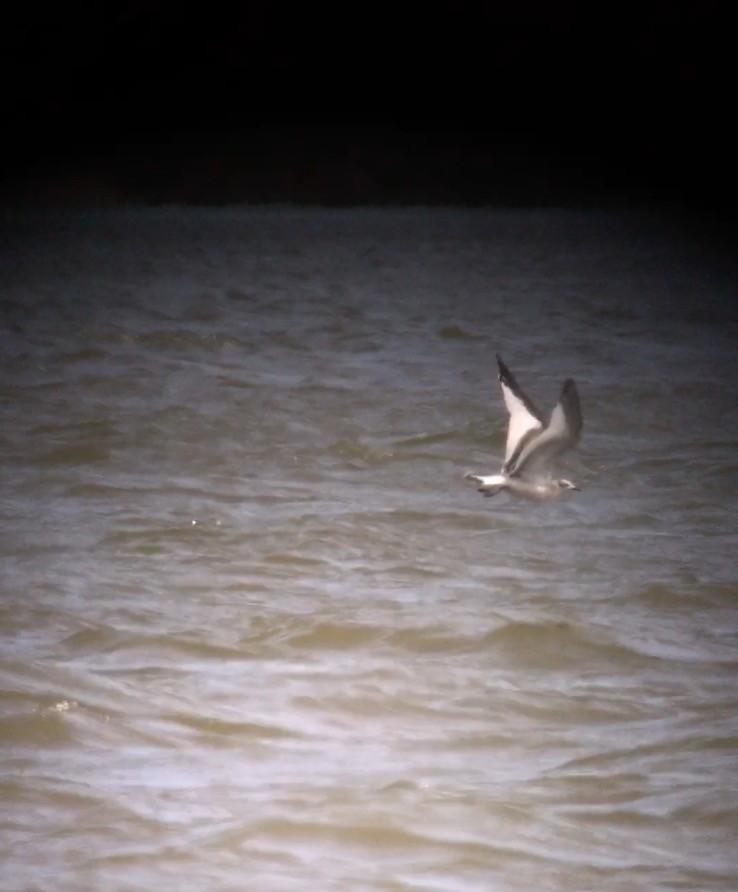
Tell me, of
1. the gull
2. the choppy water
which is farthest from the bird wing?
the choppy water

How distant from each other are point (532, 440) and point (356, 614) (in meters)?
0.95

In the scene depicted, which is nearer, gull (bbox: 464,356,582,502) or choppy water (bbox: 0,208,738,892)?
choppy water (bbox: 0,208,738,892)

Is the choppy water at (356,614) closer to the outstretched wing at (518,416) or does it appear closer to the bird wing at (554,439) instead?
the bird wing at (554,439)

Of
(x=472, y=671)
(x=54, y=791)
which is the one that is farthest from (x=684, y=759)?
(x=54, y=791)

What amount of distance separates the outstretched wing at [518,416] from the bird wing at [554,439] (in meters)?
0.02

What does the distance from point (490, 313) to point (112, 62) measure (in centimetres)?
1209

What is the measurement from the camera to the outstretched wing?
5.95 metres

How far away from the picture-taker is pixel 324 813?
4.40m

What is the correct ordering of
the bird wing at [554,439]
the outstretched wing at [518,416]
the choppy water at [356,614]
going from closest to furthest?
the choppy water at [356,614] → the bird wing at [554,439] → the outstretched wing at [518,416]

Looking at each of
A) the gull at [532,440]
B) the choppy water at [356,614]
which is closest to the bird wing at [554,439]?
the gull at [532,440]

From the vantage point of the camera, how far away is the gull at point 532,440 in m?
5.89

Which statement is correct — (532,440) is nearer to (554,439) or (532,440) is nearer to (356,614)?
(554,439)

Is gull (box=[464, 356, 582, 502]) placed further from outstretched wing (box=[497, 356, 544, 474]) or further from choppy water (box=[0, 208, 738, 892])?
choppy water (box=[0, 208, 738, 892])

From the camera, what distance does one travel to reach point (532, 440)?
611cm
